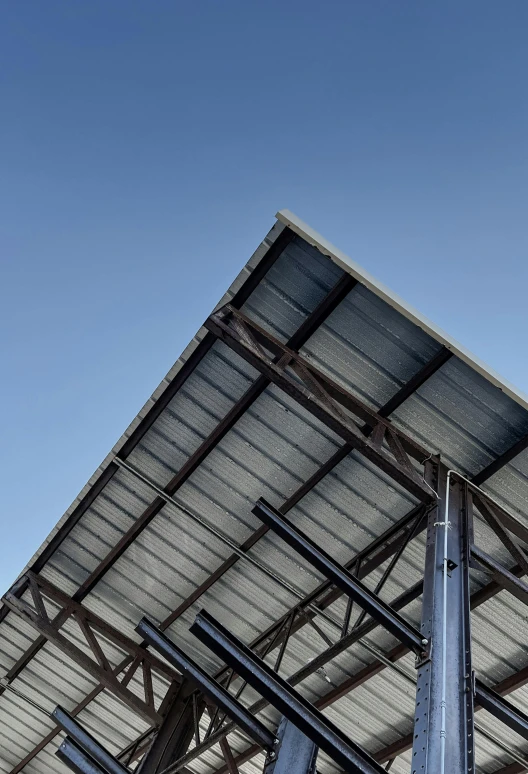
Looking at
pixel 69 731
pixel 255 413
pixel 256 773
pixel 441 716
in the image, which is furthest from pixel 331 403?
pixel 256 773

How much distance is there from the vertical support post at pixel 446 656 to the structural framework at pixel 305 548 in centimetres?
3

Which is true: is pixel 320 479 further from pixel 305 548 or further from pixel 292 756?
pixel 292 756

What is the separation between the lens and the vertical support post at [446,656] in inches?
262

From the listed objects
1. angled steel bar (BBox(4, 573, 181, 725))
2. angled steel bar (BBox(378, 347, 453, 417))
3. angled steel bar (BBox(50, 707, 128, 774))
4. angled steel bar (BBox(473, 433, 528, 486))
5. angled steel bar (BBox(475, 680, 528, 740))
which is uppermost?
angled steel bar (BBox(378, 347, 453, 417))

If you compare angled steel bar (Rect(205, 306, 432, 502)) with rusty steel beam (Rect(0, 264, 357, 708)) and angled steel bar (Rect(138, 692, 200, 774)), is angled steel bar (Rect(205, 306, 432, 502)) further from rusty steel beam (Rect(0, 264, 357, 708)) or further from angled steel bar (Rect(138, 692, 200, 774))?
angled steel bar (Rect(138, 692, 200, 774))

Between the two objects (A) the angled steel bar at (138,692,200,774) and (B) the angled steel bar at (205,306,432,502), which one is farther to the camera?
(A) the angled steel bar at (138,692,200,774)

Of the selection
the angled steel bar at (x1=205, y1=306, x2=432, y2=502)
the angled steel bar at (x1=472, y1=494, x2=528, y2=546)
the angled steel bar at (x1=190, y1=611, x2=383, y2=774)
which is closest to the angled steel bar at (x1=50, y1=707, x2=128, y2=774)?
the angled steel bar at (x1=190, y1=611, x2=383, y2=774)

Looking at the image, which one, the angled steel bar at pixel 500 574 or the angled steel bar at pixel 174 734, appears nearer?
the angled steel bar at pixel 500 574

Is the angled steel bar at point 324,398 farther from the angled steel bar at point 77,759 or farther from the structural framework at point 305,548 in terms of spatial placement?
the angled steel bar at point 77,759

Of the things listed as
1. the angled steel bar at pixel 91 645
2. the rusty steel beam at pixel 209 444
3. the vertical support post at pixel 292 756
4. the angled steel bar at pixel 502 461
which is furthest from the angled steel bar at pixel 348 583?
the angled steel bar at pixel 91 645

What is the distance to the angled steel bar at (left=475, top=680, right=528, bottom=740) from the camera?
7801mm

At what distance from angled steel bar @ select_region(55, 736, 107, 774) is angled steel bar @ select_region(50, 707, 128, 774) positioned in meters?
0.06

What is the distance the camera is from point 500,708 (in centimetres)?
820

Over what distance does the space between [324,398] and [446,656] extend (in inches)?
154
